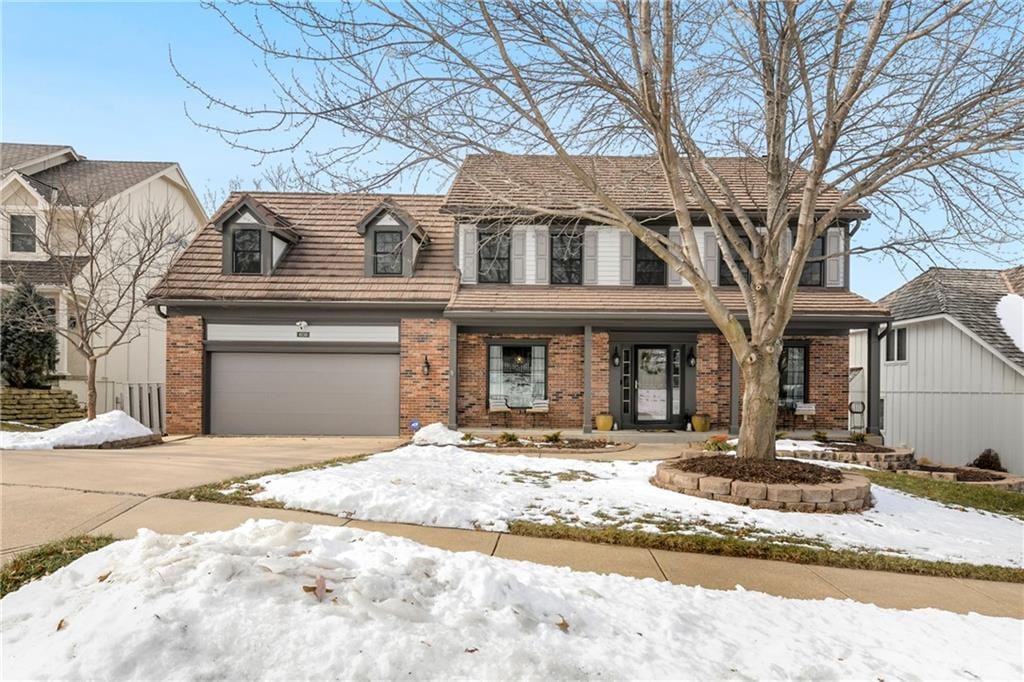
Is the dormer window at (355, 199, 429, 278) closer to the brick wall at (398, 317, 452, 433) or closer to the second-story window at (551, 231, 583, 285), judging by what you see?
the brick wall at (398, 317, 452, 433)

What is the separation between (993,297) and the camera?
705 inches

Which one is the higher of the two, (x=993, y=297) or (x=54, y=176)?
(x=54, y=176)

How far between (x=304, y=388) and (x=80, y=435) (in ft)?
15.9

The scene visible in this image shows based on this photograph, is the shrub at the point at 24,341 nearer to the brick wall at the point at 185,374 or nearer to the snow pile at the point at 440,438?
the brick wall at the point at 185,374

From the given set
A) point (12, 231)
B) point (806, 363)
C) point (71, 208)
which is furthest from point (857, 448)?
point (12, 231)

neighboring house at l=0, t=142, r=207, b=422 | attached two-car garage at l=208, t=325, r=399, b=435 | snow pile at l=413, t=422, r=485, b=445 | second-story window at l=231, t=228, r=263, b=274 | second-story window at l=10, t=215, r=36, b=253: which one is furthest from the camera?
second-story window at l=10, t=215, r=36, b=253

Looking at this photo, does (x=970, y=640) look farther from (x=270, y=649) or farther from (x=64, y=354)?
(x=64, y=354)

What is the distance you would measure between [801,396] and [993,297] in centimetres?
774

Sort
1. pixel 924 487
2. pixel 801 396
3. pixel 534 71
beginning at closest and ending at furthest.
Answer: pixel 534 71 → pixel 924 487 → pixel 801 396

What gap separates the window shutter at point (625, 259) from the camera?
15578mm

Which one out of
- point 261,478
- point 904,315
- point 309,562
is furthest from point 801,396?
point 309,562

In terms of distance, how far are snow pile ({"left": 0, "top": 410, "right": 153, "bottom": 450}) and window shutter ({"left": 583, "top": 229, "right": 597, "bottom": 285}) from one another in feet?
34.3

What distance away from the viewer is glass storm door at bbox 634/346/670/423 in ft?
50.9

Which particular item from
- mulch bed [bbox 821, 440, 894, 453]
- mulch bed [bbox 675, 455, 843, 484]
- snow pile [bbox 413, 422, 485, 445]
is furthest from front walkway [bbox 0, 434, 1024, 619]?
mulch bed [bbox 821, 440, 894, 453]
